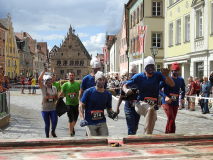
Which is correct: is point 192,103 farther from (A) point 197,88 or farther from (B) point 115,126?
(B) point 115,126

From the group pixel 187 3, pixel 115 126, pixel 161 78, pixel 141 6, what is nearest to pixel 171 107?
pixel 161 78

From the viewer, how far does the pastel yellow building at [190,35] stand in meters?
21.0

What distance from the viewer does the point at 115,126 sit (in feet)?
37.1

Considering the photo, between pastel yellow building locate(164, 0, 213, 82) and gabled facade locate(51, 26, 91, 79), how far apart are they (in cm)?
8813

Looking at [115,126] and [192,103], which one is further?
[192,103]

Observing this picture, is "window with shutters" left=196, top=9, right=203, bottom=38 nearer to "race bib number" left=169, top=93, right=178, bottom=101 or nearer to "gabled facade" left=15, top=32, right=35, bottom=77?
"race bib number" left=169, top=93, right=178, bottom=101

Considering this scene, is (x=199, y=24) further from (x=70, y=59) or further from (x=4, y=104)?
(x=70, y=59)

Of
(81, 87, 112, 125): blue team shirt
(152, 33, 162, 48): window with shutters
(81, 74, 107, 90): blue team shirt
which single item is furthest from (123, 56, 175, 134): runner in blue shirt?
(152, 33, 162, 48): window with shutters

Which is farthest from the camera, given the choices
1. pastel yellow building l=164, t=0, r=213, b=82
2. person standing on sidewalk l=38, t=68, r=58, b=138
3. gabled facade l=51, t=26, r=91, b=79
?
gabled facade l=51, t=26, r=91, b=79

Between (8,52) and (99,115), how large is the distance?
224 feet

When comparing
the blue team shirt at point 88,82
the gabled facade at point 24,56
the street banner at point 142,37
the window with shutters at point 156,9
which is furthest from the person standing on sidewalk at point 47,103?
the gabled facade at point 24,56

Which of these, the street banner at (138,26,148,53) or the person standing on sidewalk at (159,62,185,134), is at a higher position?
the street banner at (138,26,148,53)

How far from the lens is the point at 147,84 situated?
682cm

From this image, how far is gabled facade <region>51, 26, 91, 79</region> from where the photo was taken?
379 ft
